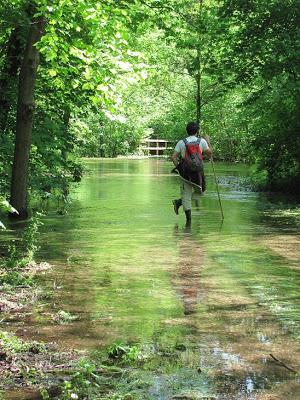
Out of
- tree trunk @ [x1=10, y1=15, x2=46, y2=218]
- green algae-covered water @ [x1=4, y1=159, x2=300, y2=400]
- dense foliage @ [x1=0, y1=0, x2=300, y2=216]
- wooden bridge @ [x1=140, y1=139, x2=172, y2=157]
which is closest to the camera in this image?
green algae-covered water @ [x1=4, y1=159, x2=300, y2=400]

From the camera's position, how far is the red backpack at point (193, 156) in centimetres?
1187

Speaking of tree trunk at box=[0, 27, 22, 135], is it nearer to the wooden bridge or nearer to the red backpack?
the red backpack

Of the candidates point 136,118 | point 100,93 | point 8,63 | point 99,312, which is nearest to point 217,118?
point 136,118

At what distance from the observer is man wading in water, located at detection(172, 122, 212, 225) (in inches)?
468

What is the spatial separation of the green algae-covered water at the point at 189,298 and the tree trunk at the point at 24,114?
3.23 feet

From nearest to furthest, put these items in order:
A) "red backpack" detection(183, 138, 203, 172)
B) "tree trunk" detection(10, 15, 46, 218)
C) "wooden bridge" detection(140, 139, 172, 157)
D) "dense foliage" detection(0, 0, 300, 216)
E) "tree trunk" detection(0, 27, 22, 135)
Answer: "dense foliage" detection(0, 0, 300, 216) → "red backpack" detection(183, 138, 203, 172) → "tree trunk" detection(10, 15, 46, 218) → "tree trunk" detection(0, 27, 22, 135) → "wooden bridge" detection(140, 139, 172, 157)

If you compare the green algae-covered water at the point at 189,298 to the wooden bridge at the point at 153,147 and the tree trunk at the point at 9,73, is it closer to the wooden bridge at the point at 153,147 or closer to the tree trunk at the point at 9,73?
the tree trunk at the point at 9,73

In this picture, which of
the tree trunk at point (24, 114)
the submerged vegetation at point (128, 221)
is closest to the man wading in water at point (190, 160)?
the submerged vegetation at point (128, 221)

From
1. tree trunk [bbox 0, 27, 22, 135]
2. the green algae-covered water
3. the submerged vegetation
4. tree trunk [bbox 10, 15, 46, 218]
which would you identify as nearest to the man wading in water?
the green algae-covered water

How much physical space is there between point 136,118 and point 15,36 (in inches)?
2663

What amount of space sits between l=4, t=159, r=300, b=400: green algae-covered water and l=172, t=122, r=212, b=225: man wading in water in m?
0.76

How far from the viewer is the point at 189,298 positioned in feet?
20.1

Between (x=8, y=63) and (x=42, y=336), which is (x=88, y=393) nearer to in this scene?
(x=42, y=336)

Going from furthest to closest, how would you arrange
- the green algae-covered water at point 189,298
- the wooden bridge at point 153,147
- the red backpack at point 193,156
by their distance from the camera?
the wooden bridge at point 153,147, the red backpack at point 193,156, the green algae-covered water at point 189,298
